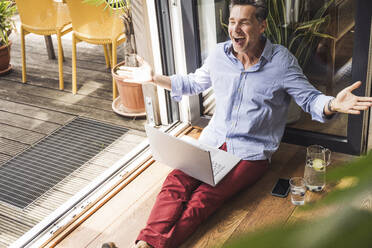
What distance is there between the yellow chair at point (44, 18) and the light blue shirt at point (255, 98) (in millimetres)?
2009

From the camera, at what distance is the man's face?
6.50ft

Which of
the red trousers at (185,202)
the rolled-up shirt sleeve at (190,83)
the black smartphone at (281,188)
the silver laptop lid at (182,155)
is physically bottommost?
the black smartphone at (281,188)

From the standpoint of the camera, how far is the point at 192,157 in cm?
199

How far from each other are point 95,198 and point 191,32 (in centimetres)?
101

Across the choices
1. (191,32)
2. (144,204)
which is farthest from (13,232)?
(191,32)

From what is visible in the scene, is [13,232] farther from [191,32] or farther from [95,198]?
[191,32]

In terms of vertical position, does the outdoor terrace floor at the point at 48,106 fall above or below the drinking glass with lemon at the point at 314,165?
below

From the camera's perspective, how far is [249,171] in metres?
2.15

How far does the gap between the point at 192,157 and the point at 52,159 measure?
4.02 feet

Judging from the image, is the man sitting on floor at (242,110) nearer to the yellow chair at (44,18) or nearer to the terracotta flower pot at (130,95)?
the terracotta flower pot at (130,95)

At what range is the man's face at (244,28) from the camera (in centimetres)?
198

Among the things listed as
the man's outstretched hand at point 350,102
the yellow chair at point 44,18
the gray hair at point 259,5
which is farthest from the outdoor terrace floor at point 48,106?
the man's outstretched hand at point 350,102

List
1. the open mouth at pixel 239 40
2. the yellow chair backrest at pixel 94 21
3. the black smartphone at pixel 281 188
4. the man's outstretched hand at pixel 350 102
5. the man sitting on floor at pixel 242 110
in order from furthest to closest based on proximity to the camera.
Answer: the yellow chair backrest at pixel 94 21 → the black smartphone at pixel 281 188 → the open mouth at pixel 239 40 → the man sitting on floor at pixel 242 110 → the man's outstretched hand at pixel 350 102

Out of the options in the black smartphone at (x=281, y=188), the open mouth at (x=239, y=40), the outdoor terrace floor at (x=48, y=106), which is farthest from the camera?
the outdoor terrace floor at (x=48, y=106)
